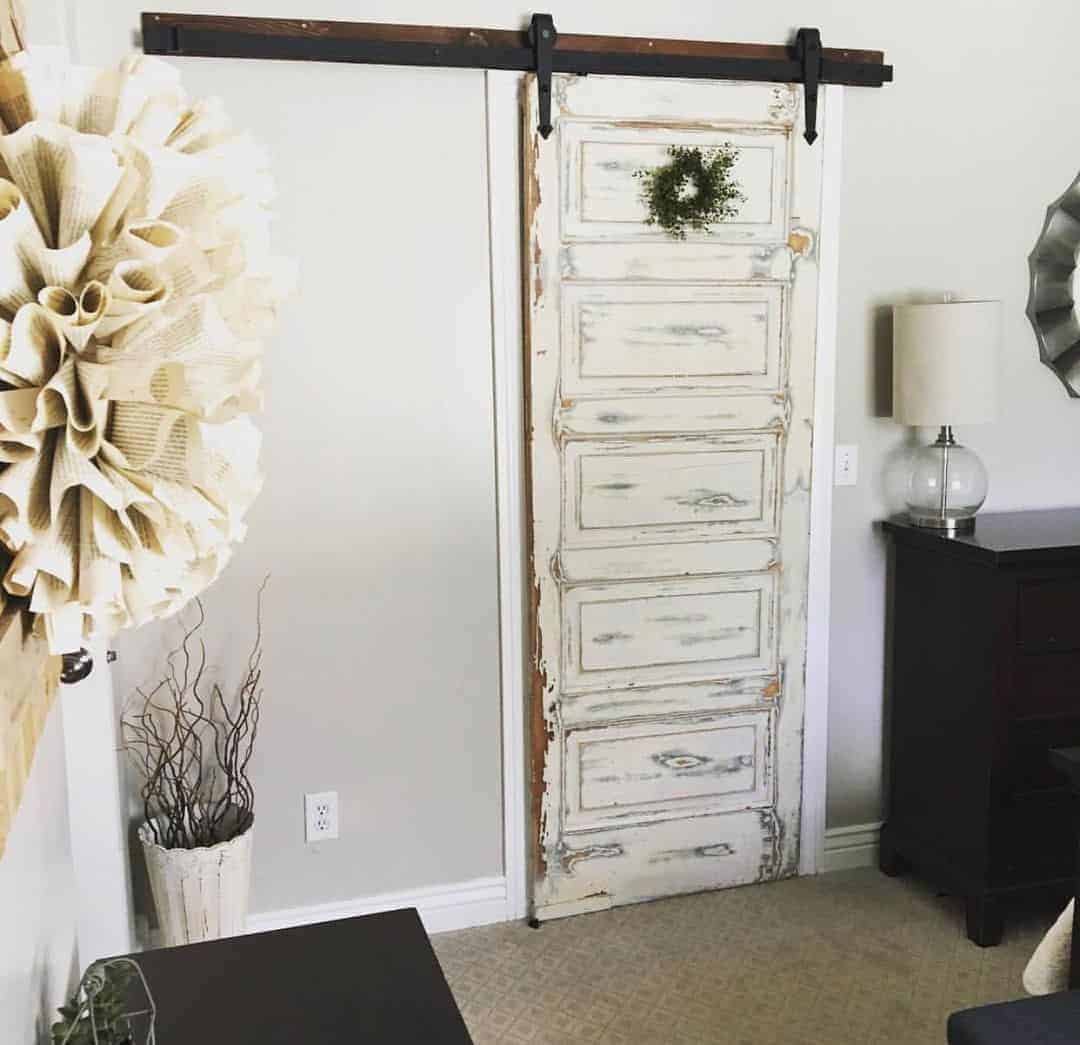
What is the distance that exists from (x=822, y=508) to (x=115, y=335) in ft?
8.77

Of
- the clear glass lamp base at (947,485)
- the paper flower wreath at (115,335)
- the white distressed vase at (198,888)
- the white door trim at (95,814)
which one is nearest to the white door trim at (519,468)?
the clear glass lamp base at (947,485)

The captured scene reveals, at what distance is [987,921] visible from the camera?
2779 millimetres

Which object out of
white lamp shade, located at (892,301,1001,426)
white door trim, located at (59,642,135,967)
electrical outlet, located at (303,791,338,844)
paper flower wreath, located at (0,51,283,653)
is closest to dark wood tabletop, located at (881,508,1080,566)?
white lamp shade, located at (892,301,1001,426)

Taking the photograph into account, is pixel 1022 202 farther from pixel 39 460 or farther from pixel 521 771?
pixel 39 460

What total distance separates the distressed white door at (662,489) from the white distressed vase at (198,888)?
77cm

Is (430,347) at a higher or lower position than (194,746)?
higher

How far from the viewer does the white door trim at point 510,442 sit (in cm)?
266

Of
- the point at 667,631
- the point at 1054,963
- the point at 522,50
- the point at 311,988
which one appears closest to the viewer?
the point at 311,988

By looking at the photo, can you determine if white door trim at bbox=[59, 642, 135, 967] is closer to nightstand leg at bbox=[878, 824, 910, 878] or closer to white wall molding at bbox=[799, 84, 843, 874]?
white wall molding at bbox=[799, 84, 843, 874]

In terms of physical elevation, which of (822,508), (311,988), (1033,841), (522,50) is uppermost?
(522,50)

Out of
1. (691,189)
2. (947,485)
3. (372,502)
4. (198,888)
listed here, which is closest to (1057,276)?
(947,485)

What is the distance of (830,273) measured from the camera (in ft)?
9.64

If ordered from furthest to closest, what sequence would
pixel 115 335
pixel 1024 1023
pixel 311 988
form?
1. pixel 1024 1023
2. pixel 311 988
3. pixel 115 335

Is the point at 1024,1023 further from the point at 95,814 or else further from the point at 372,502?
the point at 372,502
